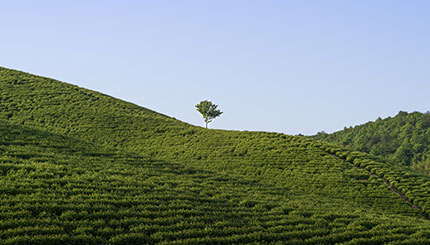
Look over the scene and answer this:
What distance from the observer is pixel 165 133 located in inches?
2672

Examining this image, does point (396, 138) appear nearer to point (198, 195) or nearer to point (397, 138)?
point (397, 138)

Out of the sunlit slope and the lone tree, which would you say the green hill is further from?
the lone tree

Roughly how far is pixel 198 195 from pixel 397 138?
436 ft

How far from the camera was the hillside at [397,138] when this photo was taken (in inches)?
4626

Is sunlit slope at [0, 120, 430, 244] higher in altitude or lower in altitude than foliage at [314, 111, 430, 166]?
lower

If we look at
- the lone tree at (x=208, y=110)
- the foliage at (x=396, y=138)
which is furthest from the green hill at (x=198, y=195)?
the foliage at (x=396, y=138)

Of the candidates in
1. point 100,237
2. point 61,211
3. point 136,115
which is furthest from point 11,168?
point 136,115

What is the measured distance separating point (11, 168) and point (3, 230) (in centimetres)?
878

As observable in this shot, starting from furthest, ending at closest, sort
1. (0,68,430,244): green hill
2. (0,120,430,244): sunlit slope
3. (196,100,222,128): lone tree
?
(196,100,222,128): lone tree < (0,68,430,244): green hill < (0,120,430,244): sunlit slope

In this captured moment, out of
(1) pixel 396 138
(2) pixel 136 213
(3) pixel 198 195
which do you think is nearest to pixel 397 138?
(1) pixel 396 138

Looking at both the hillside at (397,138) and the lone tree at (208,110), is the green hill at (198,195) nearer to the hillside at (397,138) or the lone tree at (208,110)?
the lone tree at (208,110)

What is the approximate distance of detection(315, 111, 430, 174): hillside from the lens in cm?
11750

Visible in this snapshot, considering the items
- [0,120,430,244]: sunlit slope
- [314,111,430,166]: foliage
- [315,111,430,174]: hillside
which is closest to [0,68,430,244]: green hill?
[0,120,430,244]: sunlit slope

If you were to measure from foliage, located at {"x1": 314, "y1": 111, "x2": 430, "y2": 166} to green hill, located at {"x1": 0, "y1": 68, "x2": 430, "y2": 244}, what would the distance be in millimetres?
71710
